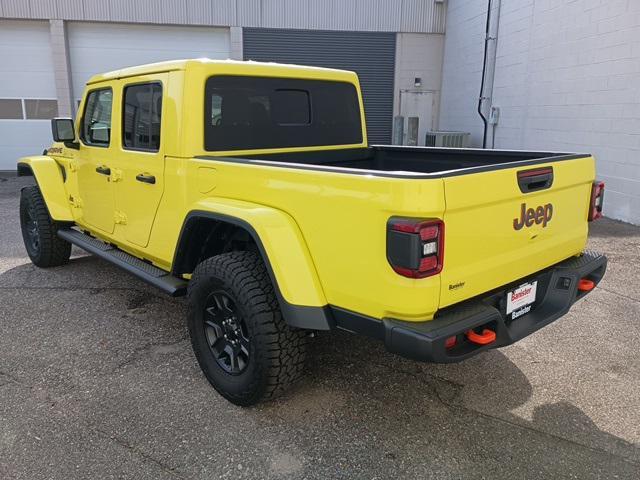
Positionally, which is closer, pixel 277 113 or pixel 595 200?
pixel 595 200

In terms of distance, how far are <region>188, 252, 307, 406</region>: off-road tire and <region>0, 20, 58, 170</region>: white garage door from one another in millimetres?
12946

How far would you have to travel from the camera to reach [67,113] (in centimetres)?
1370

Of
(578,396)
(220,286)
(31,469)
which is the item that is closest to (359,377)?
(220,286)

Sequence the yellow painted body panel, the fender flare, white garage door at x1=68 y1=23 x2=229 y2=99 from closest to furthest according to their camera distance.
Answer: the yellow painted body panel → the fender flare → white garage door at x1=68 y1=23 x2=229 y2=99

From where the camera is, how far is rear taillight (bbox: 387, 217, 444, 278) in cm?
219

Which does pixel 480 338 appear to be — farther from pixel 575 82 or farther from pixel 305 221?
pixel 575 82

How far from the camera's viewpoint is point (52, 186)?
5.14 m

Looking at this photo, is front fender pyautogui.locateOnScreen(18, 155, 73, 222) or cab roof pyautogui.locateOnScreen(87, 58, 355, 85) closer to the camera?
cab roof pyautogui.locateOnScreen(87, 58, 355, 85)

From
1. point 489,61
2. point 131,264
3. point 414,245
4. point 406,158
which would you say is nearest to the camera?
point 414,245

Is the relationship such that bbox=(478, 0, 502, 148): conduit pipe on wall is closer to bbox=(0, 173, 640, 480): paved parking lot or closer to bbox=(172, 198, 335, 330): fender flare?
bbox=(0, 173, 640, 480): paved parking lot

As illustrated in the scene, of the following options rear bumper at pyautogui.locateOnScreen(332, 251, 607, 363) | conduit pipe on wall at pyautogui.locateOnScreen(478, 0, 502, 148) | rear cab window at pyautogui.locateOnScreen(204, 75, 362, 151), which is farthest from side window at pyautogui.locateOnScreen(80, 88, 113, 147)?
conduit pipe on wall at pyautogui.locateOnScreen(478, 0, 502, 148)

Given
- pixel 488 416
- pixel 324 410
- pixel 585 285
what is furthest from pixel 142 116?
pixel 585 285

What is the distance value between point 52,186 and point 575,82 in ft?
26.1

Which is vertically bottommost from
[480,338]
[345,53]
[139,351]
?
[139,351]
